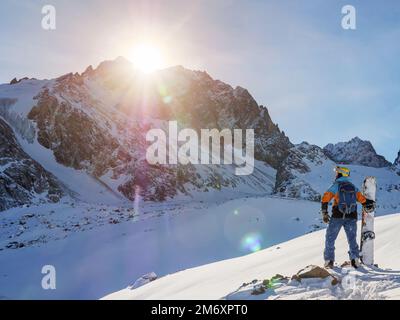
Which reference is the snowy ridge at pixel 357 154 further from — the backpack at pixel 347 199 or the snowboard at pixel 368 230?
the backpack at pixel 347 199

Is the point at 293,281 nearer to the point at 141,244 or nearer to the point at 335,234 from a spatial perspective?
the point at 335,234

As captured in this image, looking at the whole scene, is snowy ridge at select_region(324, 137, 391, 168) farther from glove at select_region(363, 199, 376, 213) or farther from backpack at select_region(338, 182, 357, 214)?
backpack at select_region(338, 182, 357, 214)

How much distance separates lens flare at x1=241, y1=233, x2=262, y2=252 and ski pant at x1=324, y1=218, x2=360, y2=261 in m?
9.17

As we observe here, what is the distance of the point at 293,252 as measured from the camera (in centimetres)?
1040

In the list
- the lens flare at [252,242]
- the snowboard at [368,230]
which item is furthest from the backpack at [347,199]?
the lens flare at [252,242]

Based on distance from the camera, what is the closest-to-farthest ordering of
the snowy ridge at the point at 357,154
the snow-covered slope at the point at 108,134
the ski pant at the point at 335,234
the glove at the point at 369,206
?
the ski pant at the point at 335,234, the glove at the point at 369,206, the snow-covered slope at the point at 108,134, the snowy ridge at the point at 357,154

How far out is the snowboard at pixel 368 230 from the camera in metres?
7.42

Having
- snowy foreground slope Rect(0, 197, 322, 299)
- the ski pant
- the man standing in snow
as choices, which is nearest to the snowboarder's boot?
the ski pant

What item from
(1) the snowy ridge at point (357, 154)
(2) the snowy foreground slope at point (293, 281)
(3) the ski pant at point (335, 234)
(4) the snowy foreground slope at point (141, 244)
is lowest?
(4) the snowy foreground slope at point (141, 244)

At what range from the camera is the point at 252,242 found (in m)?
17.6

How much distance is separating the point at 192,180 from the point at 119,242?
74.9 metres

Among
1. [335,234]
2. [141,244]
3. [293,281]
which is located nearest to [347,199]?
[335,234]

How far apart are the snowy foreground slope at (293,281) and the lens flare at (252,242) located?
4.51m

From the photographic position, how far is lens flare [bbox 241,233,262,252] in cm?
1675
